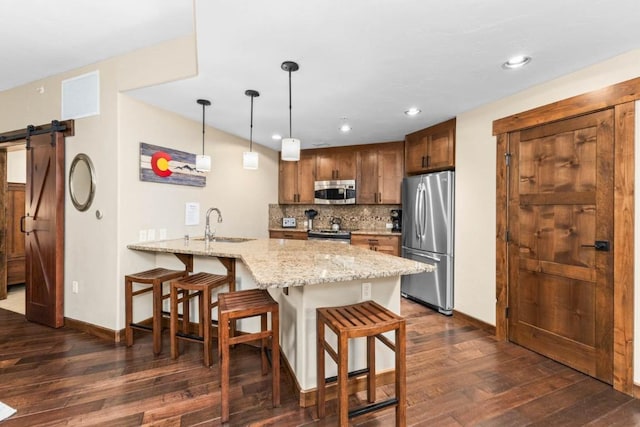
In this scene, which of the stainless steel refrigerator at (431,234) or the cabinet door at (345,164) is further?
the cabinet door at (345,164)

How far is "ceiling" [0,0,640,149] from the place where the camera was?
5.70 ft

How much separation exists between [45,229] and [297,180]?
338 cm

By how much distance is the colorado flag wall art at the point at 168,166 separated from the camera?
10.3ft

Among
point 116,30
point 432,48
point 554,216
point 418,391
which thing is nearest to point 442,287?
point 554,216

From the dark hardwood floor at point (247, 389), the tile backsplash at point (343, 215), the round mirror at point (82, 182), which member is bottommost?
the dark hardwood floor at point (247, 389)

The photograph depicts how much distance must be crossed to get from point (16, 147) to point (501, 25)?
16.9ft

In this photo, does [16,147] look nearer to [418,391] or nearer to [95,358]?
[95,358]

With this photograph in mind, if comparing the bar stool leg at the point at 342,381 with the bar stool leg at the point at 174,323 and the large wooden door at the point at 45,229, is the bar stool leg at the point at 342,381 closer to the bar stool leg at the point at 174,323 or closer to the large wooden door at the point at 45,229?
the bar stool leg at the point at 174,323

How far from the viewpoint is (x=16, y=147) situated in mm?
3812

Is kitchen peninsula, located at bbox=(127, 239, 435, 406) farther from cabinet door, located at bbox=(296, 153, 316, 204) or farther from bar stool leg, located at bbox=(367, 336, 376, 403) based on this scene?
cabinet door, located at bbox=(296, 153, 316, 204)

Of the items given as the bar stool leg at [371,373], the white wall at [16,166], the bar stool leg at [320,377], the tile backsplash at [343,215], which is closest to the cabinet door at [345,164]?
the tile backsplash at [343,215]

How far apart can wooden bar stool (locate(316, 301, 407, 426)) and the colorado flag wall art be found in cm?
235

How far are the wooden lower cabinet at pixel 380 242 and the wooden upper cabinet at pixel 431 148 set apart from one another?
982 mm

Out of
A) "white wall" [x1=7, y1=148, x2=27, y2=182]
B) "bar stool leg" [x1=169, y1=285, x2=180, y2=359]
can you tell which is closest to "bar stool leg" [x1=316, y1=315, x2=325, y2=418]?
"bar stool leg" [x1=169, y1=285, x2=180, y2=359]
